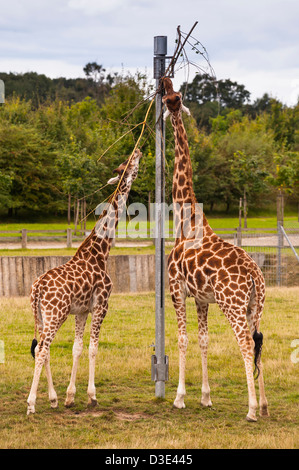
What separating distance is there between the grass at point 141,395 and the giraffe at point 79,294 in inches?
21.7

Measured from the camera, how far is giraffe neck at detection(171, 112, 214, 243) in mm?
7719

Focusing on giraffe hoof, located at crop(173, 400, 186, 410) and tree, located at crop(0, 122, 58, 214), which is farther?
tree, located at crop(0, 122, 58, 214)

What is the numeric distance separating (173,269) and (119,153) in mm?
21778

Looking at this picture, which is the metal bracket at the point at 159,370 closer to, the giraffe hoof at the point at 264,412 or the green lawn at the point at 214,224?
the giraffe hoof at the point at 264,412

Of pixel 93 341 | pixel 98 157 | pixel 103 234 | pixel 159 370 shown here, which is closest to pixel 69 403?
pixel 93 341

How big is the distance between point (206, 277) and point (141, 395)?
2.13 metres

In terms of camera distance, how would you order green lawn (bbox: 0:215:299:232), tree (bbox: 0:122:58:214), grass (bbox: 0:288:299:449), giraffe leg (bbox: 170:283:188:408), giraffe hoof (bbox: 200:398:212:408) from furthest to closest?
1. tree (bbox: 0:122:58:214)
2. green lawn (bbox: 0:215:299:232)
3. giraffe hoof (bbox: 200:398:212:408)
4. giraffe leg (bbox: 170:283:188:408)
5. grass (bbox: 0:288:299:449)

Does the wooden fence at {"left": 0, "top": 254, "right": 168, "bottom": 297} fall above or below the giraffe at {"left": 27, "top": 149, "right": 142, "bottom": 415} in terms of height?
below

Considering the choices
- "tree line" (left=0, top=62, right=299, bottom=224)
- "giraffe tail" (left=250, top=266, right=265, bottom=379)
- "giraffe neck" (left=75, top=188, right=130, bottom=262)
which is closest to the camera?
"giraffe tail" (left=250, top=266, right=265, bottom=379)

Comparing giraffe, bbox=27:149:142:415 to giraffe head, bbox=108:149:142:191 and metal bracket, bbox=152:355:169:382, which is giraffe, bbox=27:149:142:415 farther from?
metal bracket, bbox=152:355:169:382

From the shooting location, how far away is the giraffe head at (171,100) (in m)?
7.58

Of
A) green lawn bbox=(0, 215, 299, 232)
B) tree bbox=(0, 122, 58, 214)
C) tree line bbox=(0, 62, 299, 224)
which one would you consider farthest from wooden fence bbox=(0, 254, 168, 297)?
tree bbox=(0, 122, 58, 214)

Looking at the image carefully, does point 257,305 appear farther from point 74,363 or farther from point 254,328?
point 74,363

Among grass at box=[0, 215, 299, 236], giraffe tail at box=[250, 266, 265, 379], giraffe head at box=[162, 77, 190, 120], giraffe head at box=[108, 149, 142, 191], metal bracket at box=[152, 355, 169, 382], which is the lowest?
grass at box=[0, 215, 299, 236]
